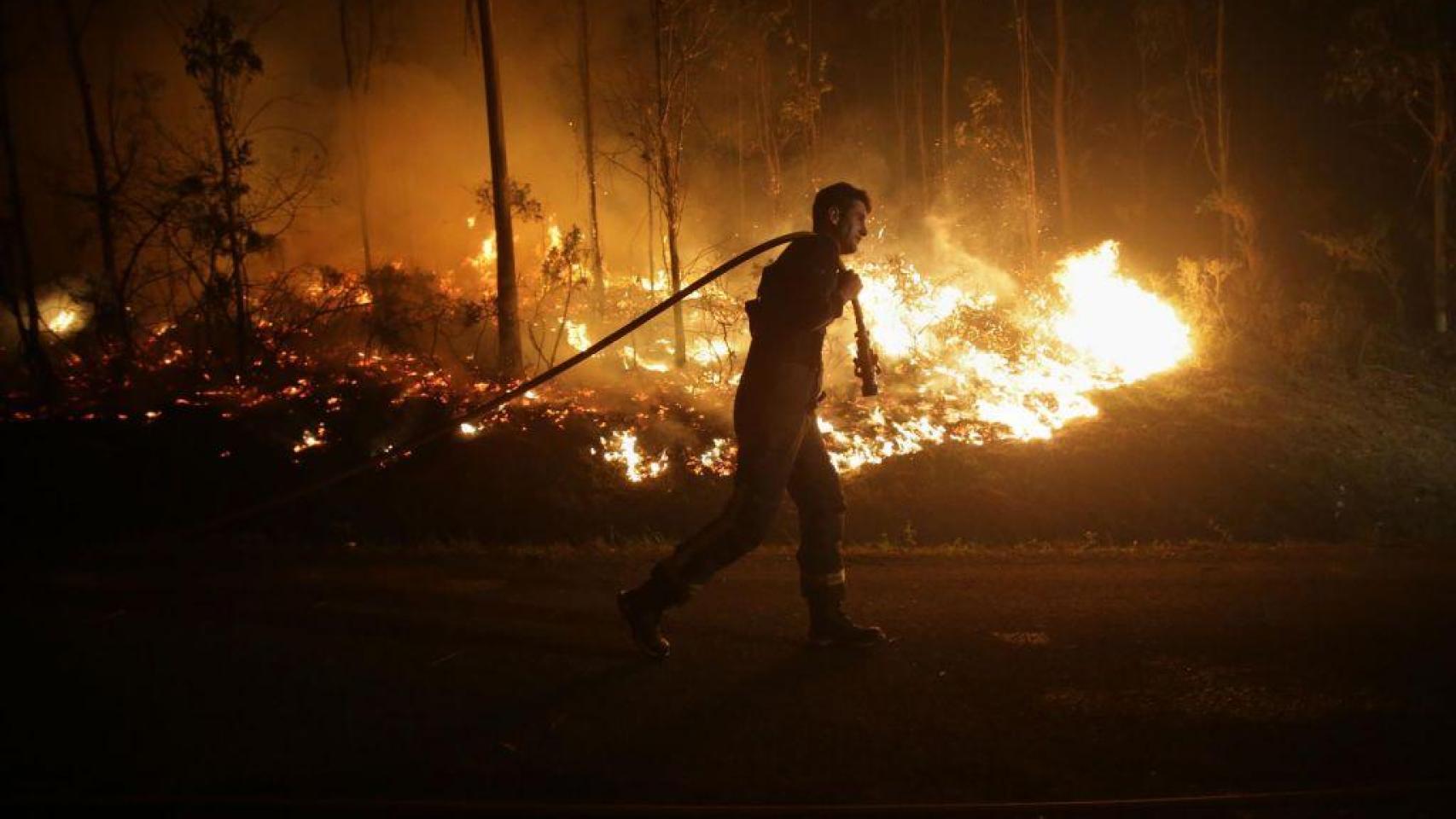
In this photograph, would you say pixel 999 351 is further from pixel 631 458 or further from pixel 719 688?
pixel 719 688

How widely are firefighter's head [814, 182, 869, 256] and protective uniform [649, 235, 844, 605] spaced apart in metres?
0.10

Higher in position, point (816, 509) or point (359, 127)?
point (359, 127)

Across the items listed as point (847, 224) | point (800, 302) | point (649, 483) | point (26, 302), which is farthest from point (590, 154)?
point (800, 302)

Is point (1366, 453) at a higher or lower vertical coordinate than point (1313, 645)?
higher

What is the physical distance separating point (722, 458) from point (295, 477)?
14.6 feet

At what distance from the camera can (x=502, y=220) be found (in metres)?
15.3

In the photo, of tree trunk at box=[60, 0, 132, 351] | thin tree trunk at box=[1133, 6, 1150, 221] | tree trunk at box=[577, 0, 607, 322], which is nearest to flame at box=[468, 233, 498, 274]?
tree trunk at box=[577, 0, 607, 322]

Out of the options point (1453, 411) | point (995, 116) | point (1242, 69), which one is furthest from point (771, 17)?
point (1453, 411)

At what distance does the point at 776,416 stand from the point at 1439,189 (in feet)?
63.9

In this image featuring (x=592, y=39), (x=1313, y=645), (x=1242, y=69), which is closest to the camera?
(x=1313, y=645)

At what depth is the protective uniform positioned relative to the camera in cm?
486

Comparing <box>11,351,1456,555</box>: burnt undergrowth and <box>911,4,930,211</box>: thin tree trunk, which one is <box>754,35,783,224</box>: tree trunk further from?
<box>11,351,1456,555</box>: burnt undergrowth

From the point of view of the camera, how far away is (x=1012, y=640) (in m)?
5.08

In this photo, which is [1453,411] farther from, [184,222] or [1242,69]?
[184,222]
